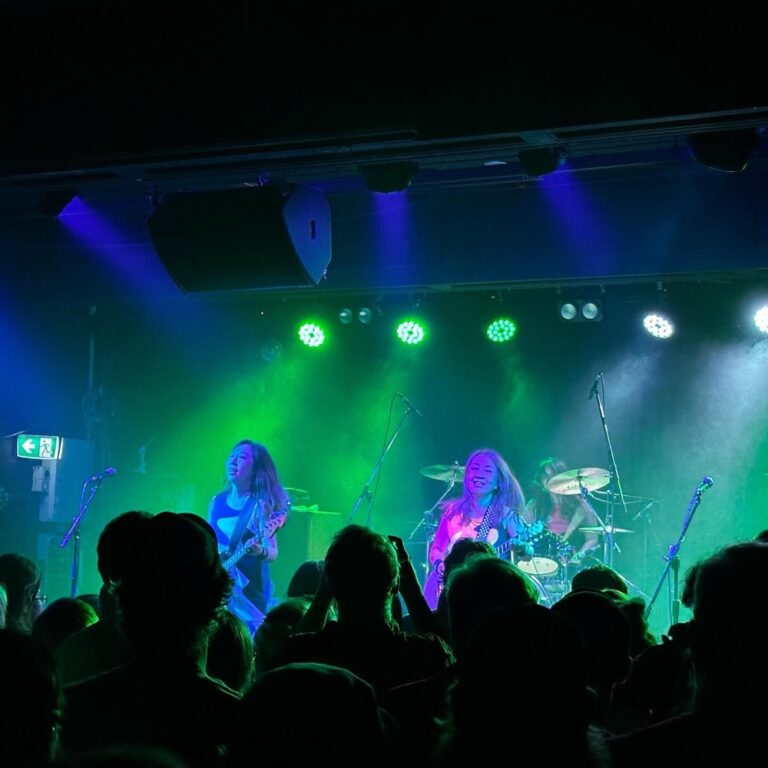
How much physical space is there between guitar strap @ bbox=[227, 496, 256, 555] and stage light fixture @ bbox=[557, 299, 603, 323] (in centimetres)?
401

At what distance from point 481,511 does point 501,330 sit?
2.55 m

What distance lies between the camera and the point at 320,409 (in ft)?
40.8

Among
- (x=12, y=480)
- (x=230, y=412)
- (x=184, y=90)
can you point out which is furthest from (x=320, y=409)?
(x=184, y=90)

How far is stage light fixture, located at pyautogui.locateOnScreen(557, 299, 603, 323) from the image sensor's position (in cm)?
974

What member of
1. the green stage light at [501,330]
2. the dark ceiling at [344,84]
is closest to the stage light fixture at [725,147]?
the dark ceiling at [344,84]

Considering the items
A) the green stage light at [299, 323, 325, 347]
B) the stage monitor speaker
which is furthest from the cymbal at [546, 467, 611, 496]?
the stage monitor speaker

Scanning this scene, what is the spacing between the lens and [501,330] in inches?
423

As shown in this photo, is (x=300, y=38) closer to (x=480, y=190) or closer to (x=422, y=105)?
(x=422, y=105)

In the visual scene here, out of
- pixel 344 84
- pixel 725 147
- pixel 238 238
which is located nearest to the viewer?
pixel 344 84

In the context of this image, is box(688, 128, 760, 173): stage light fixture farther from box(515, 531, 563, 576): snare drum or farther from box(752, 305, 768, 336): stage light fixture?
box(515, 531, 563, 576): snare drum

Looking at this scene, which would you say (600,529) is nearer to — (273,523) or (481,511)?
(481,511)

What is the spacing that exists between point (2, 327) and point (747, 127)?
30.9 ft

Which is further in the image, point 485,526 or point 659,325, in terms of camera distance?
point 659,325

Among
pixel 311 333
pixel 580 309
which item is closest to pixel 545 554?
pixel 580 309
